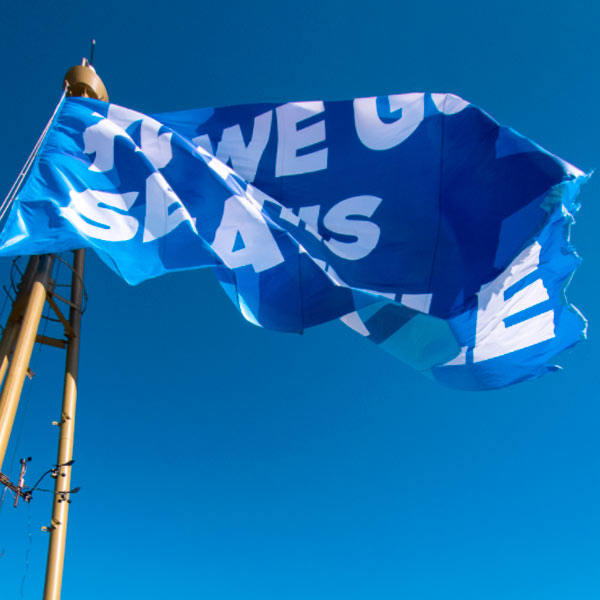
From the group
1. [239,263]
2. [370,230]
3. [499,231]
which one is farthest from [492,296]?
[239,263]

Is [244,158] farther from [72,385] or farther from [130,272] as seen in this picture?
[72,385]

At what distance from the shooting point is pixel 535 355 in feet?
32.8

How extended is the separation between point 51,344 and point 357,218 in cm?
521

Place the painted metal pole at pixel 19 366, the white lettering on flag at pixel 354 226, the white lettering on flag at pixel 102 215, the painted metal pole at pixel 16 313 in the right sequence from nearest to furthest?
the painted metal pole at pixel 19 366, the white lettering on flag at pixel 102 215, the painted metal pole at pixel 16 313, the white lettering on flag at pixel 354 226

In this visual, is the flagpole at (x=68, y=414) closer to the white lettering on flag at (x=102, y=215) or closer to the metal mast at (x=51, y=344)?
the metal mast at (x=51, y=344)

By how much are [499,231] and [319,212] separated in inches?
116

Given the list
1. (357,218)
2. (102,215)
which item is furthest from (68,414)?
(357,218)

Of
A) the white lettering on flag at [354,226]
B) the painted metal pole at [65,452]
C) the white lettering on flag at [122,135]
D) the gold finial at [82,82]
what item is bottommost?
the painted metal pole at [65,452]

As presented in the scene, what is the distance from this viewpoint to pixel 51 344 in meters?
9.69

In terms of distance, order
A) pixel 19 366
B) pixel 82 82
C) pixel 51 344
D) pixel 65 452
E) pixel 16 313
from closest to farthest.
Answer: pixel 19 366 → pixel 65 452 → pixel 16 313 → pixel 51 344 → pixel 82 82

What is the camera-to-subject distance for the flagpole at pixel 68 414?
779 cm

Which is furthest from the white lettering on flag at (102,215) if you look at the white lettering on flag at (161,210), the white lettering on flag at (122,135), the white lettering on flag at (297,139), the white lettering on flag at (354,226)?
the white lettering on flag at (354,226)

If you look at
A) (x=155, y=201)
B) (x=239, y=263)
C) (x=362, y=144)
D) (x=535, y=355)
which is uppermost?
(x=362, y=144)

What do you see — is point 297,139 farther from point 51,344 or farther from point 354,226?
point 51,344
